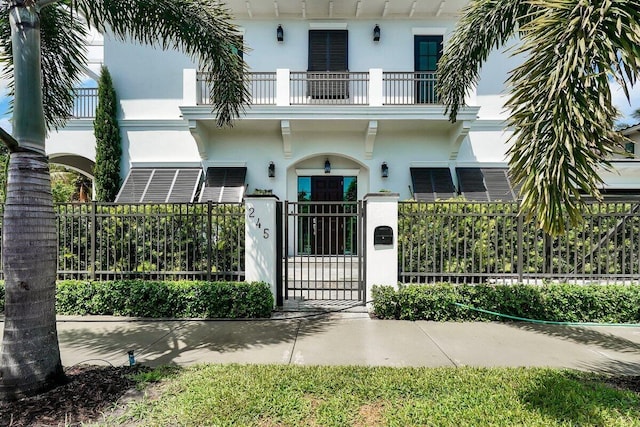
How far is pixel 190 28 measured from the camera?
205 inches

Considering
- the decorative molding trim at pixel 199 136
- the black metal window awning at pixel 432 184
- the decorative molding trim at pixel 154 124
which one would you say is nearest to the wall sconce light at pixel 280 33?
the decorative molding trim at pixel 199 136

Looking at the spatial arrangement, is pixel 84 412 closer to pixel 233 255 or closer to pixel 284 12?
pixel 233 255

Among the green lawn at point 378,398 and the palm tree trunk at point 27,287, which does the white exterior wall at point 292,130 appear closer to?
the green lawn at point 378,398

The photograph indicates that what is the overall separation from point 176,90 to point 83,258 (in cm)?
698

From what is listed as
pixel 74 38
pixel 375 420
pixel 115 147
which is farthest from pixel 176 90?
pixel 375 420

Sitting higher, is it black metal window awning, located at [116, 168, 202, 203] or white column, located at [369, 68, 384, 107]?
white column, located at [369, 68, 384, 107]

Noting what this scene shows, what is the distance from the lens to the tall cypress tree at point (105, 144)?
10.8 metres

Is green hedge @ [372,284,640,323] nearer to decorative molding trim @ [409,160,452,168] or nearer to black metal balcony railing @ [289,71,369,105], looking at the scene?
decorative molding trim @ [409,160,452,168]

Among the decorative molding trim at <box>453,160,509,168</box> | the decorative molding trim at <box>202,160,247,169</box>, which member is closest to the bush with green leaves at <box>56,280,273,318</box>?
the decorative molding trim at <box>202,160,247,169</box>

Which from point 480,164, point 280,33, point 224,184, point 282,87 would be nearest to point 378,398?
point 224,184

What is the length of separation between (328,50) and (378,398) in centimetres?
1107

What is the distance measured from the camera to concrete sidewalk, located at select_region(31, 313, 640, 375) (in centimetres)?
427

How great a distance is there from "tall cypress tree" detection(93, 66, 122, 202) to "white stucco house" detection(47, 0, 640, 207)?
0.39m

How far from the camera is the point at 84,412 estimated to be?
298cm
